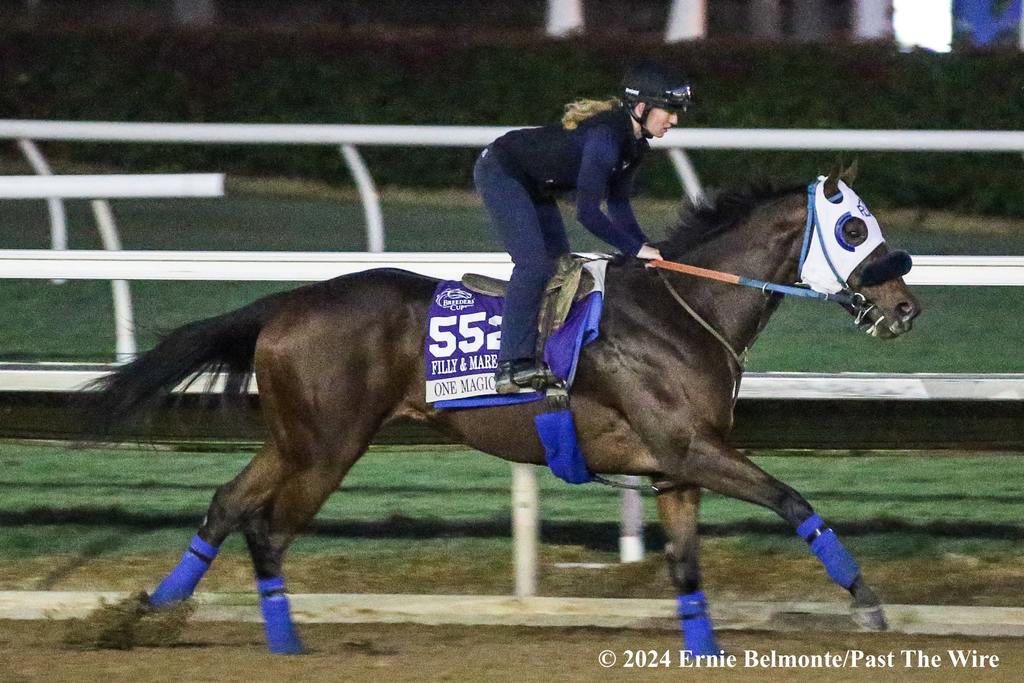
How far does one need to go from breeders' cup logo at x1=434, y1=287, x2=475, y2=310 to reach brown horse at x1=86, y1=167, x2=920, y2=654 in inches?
2.4

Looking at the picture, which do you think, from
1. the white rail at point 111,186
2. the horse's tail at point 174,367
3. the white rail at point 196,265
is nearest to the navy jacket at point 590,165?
the white rail at point 196,265

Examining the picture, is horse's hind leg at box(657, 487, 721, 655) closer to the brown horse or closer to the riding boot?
the brown horse

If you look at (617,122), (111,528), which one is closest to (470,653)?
(617,122)

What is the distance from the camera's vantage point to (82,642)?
5082mm

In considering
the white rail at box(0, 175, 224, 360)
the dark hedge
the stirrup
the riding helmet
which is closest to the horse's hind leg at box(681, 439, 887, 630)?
the stirrup

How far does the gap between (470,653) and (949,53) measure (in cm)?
797

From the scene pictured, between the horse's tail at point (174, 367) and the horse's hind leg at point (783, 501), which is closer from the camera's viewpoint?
the horse's hind leg at point (783, 501)

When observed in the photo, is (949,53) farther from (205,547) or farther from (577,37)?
(205,547)

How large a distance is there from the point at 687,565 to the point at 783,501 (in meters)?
0.38

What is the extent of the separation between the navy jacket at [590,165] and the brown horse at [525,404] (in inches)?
7.7

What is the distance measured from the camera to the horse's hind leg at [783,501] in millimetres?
4617

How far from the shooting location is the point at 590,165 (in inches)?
188

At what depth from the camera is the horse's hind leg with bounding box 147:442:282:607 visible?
200 inches

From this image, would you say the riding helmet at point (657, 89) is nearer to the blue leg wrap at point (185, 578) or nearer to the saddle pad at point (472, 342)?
the saddle pad at point (472, 342)
